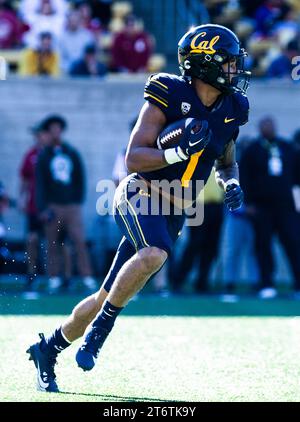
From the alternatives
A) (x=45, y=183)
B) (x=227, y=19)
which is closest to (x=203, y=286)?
(x=45, y=183)

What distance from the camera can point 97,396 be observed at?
16.5ft

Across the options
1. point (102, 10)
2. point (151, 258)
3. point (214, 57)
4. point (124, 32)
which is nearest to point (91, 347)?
point (151, 258)

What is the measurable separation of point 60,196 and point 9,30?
3048mm

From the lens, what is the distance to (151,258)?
16.6ft

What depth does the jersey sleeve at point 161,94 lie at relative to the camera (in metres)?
5.31

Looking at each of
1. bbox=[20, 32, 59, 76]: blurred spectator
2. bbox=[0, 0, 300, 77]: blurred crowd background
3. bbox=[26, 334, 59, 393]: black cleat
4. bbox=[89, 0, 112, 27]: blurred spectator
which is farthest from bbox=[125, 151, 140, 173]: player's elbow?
bbox=[89, 0, 112, 27]: blurred spectator

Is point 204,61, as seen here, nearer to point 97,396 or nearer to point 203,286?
point 97,396

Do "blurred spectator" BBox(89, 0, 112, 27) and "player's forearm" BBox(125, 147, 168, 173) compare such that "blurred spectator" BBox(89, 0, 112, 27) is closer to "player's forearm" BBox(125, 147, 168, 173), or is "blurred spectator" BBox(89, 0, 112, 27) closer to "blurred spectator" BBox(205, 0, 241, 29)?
"blurred spectator" BBox(205, 0, 241, 29)

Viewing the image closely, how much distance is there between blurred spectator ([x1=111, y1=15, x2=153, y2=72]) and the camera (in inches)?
509

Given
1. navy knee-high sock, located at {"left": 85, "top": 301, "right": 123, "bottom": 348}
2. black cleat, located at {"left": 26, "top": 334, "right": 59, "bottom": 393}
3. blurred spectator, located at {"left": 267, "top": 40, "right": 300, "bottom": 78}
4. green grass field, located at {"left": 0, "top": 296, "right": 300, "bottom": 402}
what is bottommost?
green grass field, located at {"left": 0, "top": 296, "right": 300, "bottom": 402}

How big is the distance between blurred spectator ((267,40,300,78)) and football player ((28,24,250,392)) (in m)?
7.24

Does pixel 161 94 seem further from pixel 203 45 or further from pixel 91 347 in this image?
pixel 91 347

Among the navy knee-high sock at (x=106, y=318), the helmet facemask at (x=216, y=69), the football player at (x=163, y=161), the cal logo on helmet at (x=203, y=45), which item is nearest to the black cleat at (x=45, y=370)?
the football player at (x=163, y=161)

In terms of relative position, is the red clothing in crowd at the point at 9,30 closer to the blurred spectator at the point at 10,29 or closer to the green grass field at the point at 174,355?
the blurred spectator at the point at 10,29
